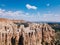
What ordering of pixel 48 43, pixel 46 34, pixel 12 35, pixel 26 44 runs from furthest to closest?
pixel 46 34
pixel 48 43
pixel 12 35
pixel 26 44

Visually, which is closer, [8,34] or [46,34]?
[8,34]

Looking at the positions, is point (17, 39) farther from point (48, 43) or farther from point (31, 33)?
point (48, 43)

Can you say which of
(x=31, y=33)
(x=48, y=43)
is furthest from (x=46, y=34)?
(x=31, y=33)

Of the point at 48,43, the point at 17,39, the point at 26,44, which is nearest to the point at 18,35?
the point at 17,39

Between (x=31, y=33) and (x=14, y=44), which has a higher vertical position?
(x=31, y=33)

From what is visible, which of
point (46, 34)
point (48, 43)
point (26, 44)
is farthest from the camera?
point (46, 34)

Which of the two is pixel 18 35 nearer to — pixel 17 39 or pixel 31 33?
pixel 17 39

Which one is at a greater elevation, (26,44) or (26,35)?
(26,35)

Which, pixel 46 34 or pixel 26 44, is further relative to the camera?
pixel 46 34
